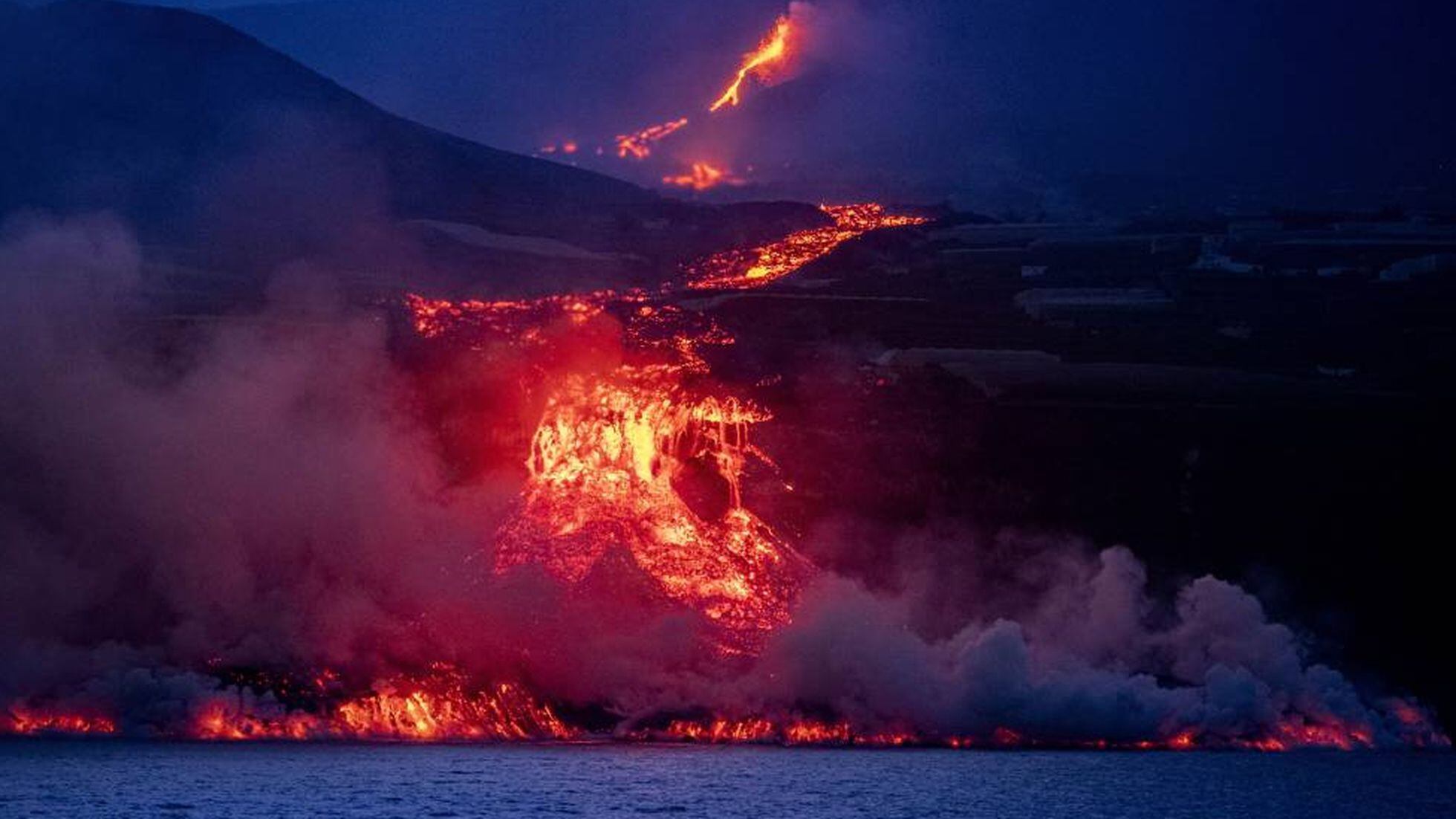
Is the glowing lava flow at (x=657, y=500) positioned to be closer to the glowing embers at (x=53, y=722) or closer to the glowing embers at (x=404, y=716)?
the glowing embers at (x=404, y=716)

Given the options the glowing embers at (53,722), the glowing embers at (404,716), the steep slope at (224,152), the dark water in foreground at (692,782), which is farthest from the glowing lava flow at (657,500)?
the steep slope at (224,152)

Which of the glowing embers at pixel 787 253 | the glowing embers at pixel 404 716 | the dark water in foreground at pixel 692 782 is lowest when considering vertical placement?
the dark water in foreground at pixel 692 782

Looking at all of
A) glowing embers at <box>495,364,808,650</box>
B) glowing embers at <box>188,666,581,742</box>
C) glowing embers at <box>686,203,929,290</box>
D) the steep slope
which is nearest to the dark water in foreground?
glowing embers at <box>188,666,581,742</box>

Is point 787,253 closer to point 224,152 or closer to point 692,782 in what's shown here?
point 224,152

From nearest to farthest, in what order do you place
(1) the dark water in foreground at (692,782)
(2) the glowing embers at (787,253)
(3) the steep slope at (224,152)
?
(1) the dark water in foreground at (692,782), (2) the glowing embers at (787,253), (3) the steep slope at (224,152)

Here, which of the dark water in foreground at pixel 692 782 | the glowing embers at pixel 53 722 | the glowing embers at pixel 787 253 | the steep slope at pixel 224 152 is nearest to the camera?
the dark water in foreground at pixel 692 782

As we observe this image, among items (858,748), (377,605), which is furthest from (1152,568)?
(377,605)
